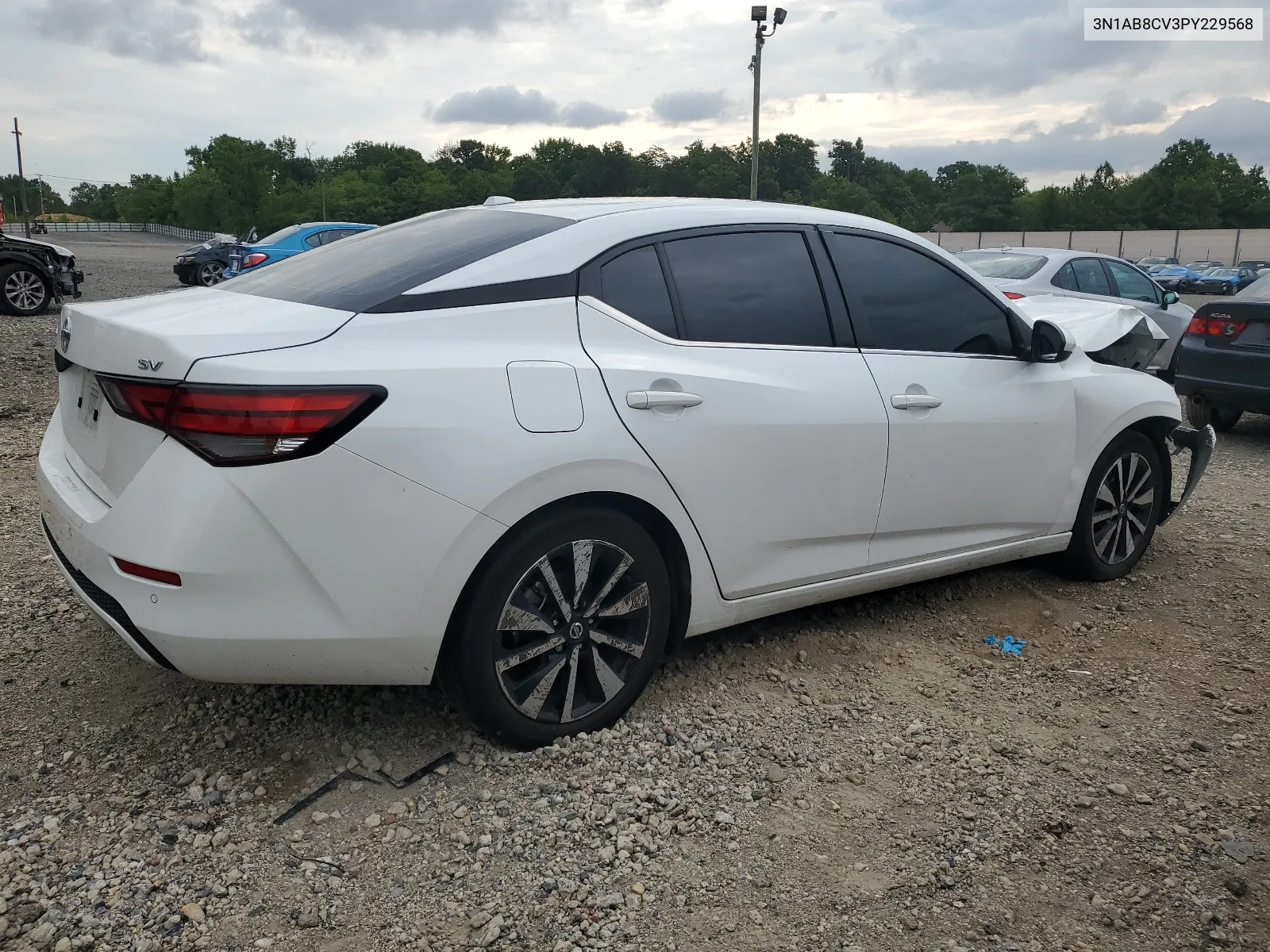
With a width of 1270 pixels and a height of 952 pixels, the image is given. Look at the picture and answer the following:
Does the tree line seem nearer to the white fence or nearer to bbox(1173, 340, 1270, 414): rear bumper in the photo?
the white fence

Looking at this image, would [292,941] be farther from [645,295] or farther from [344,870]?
[645,295]

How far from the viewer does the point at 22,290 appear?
47.8 ft

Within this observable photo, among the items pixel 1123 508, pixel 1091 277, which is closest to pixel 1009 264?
pixel 1091 277

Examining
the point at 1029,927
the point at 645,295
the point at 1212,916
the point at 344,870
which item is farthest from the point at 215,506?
the point at 1212,916

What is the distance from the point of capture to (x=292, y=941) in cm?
243

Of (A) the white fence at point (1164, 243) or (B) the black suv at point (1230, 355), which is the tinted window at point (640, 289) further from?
(A) the white fence at point (1164, 243)

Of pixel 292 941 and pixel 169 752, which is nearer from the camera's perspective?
pixel 292 941

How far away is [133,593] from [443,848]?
102cm

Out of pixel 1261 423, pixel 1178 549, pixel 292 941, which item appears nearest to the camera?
pixel 292 941

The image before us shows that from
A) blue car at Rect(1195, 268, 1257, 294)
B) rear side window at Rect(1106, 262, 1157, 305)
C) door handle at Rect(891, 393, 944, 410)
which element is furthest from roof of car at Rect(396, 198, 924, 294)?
blue car at Rect(1195, 268, 1257, 294)

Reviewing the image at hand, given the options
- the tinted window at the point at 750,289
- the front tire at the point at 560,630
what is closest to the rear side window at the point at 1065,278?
the tinted window at the point at 750,289

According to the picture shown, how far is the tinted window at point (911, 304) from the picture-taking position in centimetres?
389

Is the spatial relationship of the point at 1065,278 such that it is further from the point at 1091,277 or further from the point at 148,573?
the point at 148,573

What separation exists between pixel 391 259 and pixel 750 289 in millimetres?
1180
